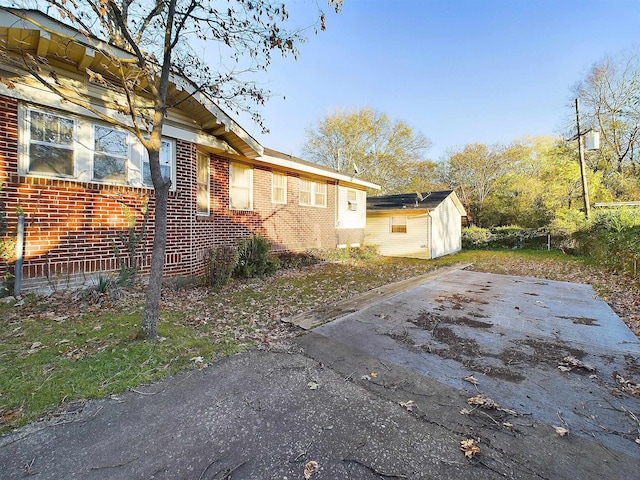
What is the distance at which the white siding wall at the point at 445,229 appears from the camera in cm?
1614

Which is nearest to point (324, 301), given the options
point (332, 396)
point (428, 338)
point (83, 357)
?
point (428, 338)

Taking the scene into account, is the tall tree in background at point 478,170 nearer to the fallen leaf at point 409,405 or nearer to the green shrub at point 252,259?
the green shrub at point 252,259

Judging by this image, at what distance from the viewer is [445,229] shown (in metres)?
17.6

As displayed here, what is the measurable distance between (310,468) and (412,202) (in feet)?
55.8

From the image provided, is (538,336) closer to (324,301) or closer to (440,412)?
(440,412)

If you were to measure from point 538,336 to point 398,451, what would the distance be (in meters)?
3.53

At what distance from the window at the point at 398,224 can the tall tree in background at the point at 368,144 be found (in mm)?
14518

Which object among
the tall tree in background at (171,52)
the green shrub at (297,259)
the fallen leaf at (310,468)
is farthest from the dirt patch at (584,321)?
the green shrub at (297,259)

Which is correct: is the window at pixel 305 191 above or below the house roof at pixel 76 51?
below

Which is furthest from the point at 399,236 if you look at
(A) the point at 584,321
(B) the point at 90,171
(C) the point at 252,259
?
(B) the point at 90,171

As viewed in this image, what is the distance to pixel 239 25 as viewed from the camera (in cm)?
404

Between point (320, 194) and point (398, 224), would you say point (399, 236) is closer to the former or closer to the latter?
point (398, 224)

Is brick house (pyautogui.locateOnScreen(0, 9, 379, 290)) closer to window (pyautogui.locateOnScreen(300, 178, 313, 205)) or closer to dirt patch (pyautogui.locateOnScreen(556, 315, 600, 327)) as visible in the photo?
window (pyautogui.locateOnScreen(300, 178, 313, 205))

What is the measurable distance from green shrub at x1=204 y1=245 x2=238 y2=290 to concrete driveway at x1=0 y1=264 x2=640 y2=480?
12.1 ft
